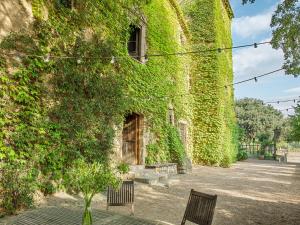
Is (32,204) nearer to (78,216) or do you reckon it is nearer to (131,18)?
(78,216)

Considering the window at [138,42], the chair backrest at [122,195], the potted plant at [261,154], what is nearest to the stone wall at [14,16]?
the chair backrest at [122,195]

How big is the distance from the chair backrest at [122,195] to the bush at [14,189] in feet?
5.84

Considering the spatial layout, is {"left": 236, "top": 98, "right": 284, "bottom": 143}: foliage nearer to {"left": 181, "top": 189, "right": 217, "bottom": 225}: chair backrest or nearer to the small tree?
Answer: {"left": 181, "top": 189, "right": 217, "bottom": 225}: chair backrest

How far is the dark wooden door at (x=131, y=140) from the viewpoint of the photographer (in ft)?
33.3

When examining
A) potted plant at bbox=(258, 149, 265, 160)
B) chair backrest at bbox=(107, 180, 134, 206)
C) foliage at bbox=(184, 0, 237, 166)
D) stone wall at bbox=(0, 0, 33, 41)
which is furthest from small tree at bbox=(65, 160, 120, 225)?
potted plant at bbox=(258, 149, 265, 160)

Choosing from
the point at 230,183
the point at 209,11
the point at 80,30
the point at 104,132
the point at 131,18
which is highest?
the point at 209,11

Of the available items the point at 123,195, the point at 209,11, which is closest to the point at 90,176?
the point at 123,195

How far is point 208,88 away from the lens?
1493 cm

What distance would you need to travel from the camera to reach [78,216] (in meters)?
3.25

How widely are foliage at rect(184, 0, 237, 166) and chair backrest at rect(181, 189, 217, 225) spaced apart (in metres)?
11.4

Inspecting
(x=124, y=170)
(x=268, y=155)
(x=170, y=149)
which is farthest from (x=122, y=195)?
(x=268, y=155)

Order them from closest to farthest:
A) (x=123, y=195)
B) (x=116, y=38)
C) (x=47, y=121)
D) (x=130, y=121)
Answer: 1. (x=123, y=195)
2. (x=47, y=121)
3. (x=116, y=38)
4. (x=130, y=121)

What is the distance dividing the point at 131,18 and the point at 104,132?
4629mm

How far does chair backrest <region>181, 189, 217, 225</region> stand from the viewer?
116 inches
